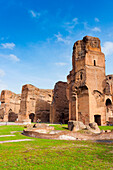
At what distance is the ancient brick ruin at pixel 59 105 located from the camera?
29.3 meters

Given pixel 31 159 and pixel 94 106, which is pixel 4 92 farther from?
pixel 31 159

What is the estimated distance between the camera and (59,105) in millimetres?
30531

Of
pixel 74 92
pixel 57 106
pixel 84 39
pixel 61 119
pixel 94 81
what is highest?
pixel 84 39

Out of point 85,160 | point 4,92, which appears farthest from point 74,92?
point 4,92

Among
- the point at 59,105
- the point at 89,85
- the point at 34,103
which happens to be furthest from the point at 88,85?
the point at 34,103

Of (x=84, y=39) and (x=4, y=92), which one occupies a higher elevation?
(x=84, y=39)

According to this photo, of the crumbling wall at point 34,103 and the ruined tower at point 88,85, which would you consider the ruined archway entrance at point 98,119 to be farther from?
the crumbling wall at point 34,103

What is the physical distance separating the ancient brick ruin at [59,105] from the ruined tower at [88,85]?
651cm

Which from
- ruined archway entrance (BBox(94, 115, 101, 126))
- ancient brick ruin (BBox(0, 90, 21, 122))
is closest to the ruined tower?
ruined archway entrance (BBox(94, 115, 101, 126))

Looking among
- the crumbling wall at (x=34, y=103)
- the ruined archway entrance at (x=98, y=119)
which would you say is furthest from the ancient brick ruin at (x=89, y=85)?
the crumbling wall at (x=34, y=103)

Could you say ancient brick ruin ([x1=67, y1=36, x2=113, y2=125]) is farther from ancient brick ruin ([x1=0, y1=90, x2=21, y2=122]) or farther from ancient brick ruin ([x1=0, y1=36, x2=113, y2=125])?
ancient brick ruin ([x1=0, y1=90, x2=21, y2=122])

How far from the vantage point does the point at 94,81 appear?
22422 millimetres

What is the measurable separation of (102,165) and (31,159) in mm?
2181

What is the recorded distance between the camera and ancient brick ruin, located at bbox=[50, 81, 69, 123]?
29.3m
